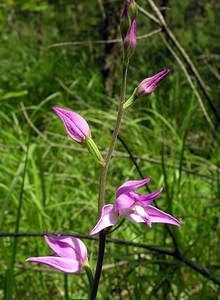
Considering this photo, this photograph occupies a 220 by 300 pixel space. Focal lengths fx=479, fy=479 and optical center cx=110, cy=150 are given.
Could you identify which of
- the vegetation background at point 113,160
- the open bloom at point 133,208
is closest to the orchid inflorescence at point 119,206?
the open bloom at point 133,208

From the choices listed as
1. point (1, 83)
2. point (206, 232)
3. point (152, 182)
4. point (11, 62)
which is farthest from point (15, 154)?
point (11, 62)

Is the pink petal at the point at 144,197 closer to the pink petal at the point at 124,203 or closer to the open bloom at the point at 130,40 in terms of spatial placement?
the pink petal at the point at 124,203

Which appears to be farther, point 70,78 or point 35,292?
point 70,78

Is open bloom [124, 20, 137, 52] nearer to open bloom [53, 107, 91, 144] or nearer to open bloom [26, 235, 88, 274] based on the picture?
open bloom [53, 107, 91, 144]

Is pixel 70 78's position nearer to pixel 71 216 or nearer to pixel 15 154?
pixel 15 154

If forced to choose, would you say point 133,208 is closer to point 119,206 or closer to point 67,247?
point 119,206

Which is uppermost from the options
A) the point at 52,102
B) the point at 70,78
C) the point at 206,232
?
the point at 70,78

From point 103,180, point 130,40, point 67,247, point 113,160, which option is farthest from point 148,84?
point 113,160
